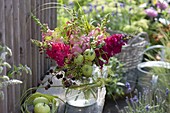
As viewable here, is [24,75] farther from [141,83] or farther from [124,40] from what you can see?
[141,83]

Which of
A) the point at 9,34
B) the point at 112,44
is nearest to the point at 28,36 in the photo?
the point at 9,34

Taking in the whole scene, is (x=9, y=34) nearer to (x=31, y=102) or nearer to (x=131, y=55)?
(x=31, y=102)

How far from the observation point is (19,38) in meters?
2.37

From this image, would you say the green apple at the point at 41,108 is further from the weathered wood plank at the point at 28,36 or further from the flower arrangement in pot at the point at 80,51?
the weathered wood plank at the point at 28,36

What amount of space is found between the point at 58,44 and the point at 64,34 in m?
0.17

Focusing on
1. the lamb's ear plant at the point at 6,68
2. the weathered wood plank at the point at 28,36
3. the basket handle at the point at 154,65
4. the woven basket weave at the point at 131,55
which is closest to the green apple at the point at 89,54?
the lamb's ear plant at the point at 6,68

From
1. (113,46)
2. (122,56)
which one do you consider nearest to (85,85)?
(113,46)

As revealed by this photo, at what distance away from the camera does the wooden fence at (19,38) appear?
7.03 feet

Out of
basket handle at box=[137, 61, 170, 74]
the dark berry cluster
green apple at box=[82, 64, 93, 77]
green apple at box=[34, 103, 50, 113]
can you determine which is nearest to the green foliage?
green apple at box=[34, 103, 50, 113]

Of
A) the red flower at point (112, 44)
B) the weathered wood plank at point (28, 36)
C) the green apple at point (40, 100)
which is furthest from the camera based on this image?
the weathered wood plank at point (28, 36)

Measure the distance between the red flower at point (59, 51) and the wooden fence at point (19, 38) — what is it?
24 centimetres

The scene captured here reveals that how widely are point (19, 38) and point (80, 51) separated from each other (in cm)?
41

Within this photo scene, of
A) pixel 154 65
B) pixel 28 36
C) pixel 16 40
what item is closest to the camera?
pixel 16 40

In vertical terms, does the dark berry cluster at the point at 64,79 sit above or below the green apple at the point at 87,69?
below
